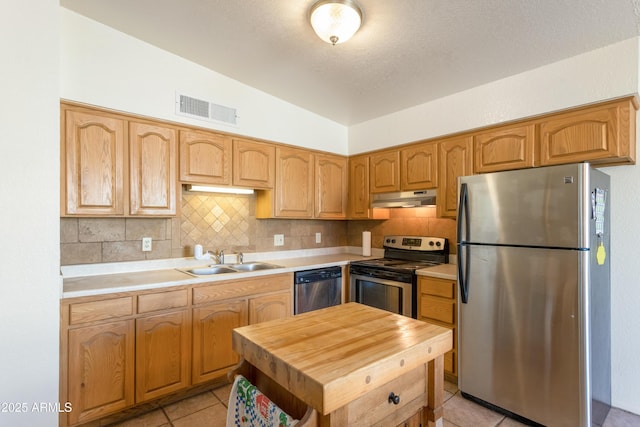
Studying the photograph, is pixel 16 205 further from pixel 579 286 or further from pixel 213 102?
pixel 579 286

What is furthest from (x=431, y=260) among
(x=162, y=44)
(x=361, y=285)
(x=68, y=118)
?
(x=68, y=118)

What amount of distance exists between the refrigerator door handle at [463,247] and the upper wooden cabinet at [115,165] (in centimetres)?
222

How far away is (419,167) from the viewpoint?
313 centimetres

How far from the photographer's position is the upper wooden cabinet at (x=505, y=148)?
242cm

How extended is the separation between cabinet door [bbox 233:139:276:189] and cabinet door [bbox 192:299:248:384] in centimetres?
110

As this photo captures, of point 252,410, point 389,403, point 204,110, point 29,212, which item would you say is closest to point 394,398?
point 389,403

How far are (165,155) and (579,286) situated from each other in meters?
2.93

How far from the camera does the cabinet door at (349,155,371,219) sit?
3654 millimetres

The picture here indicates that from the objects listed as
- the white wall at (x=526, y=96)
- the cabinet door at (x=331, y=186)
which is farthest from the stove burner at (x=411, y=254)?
the white wall at (x=526, y=96)

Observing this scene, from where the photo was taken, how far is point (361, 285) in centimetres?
318

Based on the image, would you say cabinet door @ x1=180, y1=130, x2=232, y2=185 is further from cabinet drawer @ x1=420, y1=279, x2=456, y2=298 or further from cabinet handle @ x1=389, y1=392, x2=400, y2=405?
cabinet handle @ x1=389, y1=392, x2=400, y2=405

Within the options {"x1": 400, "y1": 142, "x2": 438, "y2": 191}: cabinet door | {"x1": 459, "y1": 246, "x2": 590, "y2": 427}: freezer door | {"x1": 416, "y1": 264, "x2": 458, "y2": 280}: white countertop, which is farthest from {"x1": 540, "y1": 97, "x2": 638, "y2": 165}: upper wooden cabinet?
{"x1": 416, "y1": 264, "x2": 458, "y2": 280}: white countertop

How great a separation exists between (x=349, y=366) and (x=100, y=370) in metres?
1.81

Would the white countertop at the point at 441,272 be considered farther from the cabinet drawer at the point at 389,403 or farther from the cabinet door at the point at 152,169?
the cabinet door at the point at 152,169
